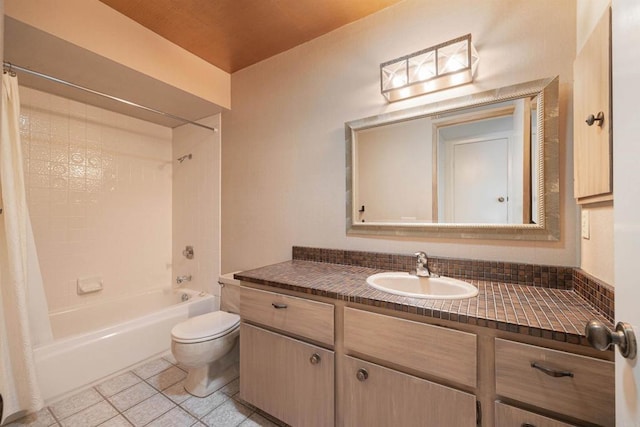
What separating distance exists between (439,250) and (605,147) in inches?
31.9

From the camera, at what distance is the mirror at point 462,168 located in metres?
1.22

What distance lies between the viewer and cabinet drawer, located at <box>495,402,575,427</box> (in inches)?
30.3

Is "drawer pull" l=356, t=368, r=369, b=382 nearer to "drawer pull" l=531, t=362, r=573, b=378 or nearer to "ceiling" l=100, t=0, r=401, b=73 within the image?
"drawer pull" l=531, t=362, r=573, b=378

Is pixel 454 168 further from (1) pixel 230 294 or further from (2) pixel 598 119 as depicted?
(1) pixel 230 294

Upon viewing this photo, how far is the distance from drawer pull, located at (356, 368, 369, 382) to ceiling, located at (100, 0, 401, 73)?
6.70 feet

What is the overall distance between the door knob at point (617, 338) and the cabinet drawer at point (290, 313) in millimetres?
846

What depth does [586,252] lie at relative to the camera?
3.55 feet

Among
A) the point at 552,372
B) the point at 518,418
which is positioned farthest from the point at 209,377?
the point at 552,372

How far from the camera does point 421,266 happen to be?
1.41 m

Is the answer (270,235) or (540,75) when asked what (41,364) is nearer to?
(270,235)

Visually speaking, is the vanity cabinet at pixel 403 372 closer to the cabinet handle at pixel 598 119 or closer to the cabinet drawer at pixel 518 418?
the cabinet drawer at pixel 518 418

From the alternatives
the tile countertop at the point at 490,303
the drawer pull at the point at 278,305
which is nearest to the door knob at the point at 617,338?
the tile countertop at the point at 490,303

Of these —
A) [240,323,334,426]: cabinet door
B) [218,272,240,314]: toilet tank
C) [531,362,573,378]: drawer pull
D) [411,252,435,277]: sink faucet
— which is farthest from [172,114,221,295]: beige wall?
[531,362,573,378]: drawer pull

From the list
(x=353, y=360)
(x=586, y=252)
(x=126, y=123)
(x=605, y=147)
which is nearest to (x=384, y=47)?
(x=605, y=147)
